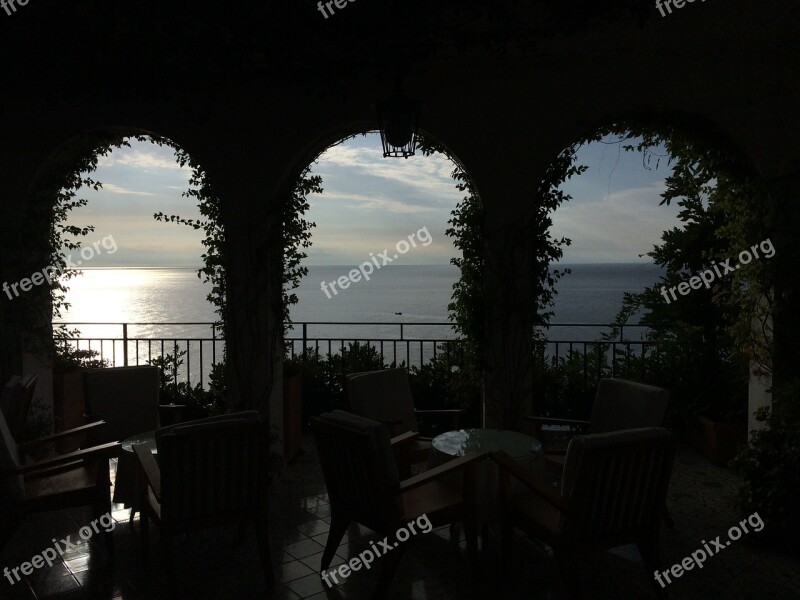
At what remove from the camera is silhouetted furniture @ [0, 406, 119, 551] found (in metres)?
2.85

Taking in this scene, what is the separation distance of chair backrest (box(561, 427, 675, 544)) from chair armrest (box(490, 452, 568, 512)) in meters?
0.04

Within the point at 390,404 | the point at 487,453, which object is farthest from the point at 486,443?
the point at 390,404

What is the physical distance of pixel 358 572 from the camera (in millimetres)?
2916

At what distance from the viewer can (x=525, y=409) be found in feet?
13.7

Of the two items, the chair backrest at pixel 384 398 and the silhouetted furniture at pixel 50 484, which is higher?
the chair backrest at pixel 384 398

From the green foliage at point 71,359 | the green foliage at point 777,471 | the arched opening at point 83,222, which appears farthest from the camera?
the green foliage at point 71,359

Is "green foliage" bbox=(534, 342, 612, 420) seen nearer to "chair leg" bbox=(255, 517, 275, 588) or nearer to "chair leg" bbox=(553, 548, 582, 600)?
"chair leg" bbox=(553, 548, 582, 600)

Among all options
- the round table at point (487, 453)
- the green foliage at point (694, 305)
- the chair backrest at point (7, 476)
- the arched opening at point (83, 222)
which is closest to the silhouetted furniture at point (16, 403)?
the chair backrest at point (7, 476)

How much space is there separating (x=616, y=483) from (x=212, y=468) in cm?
183

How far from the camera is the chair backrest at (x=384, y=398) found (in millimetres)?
3746

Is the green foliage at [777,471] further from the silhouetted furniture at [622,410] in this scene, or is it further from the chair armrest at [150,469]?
the chair armrest at [150,469]

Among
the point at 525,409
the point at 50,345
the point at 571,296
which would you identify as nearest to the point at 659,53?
the point at 525,409

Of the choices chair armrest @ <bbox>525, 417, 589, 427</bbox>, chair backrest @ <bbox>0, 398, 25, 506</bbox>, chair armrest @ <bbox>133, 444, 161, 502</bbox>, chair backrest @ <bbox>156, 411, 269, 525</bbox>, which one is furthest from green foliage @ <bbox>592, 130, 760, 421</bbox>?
chair backrest @ <bbox>0, 398, 25, 506</bbox>

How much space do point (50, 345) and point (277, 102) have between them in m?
2.72
